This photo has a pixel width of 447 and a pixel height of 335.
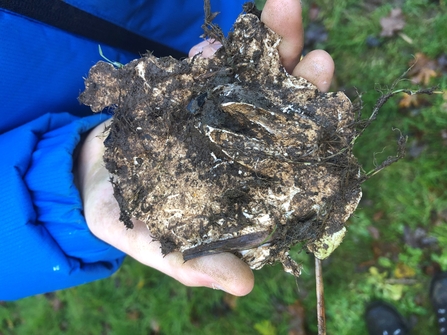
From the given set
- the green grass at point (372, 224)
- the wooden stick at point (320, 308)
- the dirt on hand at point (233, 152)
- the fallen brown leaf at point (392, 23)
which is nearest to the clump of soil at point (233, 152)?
the dirt on hand at point (233, 152)

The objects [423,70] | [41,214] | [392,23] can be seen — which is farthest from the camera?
[392,23]

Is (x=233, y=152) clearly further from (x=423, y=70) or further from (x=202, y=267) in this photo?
(x=423, y=70)

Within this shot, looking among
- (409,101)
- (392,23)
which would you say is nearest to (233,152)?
(409,101)

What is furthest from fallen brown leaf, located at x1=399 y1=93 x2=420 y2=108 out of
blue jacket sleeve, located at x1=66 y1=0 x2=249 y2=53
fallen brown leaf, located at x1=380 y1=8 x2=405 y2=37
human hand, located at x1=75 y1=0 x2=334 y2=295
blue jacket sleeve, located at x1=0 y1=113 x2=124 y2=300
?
blue jacket sleeve, located at x1=0 y1=113 x2=124 y2=300

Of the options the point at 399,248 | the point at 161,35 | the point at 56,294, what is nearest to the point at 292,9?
the point at 161,35

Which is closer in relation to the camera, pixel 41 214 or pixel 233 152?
pixel 233 152

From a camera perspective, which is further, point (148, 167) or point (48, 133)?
point (48, 133)

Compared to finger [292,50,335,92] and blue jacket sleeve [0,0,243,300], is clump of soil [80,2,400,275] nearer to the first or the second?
finger [292,50,335,92]

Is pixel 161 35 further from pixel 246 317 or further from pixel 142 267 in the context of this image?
pixel 246 317
